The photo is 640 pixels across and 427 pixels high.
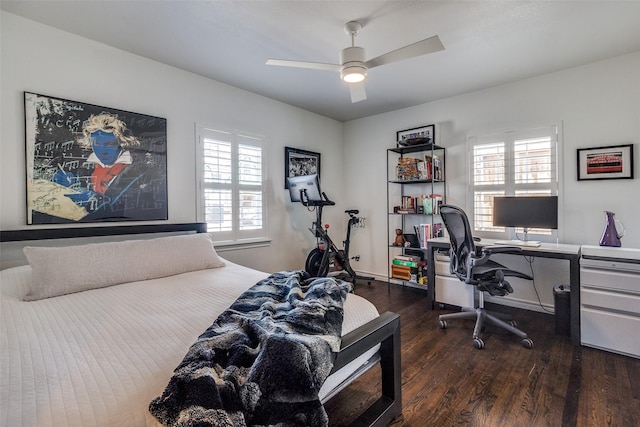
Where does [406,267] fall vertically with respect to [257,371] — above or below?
below

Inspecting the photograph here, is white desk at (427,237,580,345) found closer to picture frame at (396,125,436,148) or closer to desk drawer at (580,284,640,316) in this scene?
desk drawer at (580,284,640,316)

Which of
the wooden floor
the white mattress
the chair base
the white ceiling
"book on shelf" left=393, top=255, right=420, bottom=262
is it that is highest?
the white ceiling

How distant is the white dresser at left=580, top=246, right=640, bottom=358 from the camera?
2211 mm

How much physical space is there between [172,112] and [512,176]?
3.79m

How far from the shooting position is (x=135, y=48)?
8.46 ft

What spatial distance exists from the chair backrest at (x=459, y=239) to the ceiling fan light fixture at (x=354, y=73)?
1.36 metres

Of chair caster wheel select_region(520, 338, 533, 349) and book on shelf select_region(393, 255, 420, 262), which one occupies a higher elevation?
book on shelf select_region(393, 255, 420, 262)

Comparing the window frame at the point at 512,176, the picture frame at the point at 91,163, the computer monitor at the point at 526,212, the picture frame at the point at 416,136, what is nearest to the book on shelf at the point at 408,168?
the picture frame at the point at 416,136

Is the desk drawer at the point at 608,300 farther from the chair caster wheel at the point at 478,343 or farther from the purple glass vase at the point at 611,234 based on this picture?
the chair caster wheel at the point at 478,343

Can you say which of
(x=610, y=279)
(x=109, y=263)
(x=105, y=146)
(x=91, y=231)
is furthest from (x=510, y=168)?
(x=91, y=231)

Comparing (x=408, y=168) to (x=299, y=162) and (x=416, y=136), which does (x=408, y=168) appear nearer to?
(x=416, y=136)

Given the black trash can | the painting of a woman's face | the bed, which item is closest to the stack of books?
the black trash can

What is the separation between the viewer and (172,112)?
2943mm

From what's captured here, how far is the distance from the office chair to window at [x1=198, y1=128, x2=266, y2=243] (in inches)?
86.9
